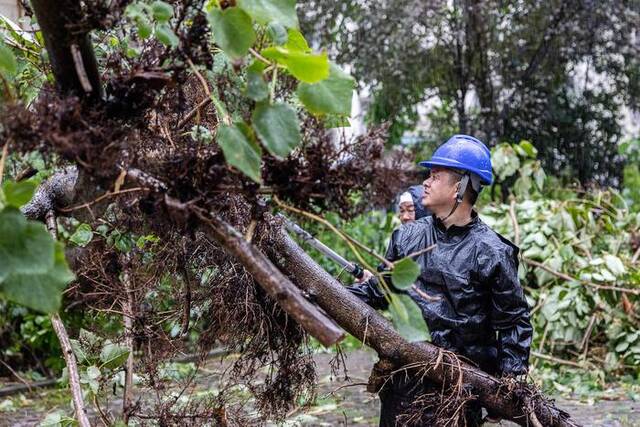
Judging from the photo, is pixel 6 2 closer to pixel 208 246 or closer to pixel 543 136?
pixel 208 246

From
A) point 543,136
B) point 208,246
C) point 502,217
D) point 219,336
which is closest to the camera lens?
point 208,246

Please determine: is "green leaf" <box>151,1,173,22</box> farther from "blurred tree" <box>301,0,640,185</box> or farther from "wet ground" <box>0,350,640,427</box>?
"blurred tree" <box>301,0,640,185</box>

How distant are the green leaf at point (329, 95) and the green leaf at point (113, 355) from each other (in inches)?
51.1

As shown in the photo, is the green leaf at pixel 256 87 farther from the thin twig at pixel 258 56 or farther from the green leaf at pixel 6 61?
the green leaf at pixel 6 61

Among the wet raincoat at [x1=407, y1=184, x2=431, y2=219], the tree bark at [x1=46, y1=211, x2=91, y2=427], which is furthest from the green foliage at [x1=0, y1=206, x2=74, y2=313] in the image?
the wet raincoat at [x1=407, y1=184, x2=431, y2=219]

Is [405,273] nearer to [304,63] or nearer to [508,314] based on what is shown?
[304,63]

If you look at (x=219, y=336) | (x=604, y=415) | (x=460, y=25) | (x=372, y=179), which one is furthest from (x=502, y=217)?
(x=372, y=179)

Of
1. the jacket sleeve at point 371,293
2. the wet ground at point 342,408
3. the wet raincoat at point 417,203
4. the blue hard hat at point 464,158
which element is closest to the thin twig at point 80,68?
the jacket sleeve at point 371,293

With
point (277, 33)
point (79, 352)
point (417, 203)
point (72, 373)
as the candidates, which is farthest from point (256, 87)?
point (417, 203)

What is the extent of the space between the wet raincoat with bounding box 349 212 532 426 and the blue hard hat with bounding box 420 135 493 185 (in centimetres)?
23

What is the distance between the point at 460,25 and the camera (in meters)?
10.5

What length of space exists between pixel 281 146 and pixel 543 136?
10.5m

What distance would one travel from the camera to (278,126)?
1356mm

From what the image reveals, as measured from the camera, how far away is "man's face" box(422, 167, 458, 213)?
9.61ft
